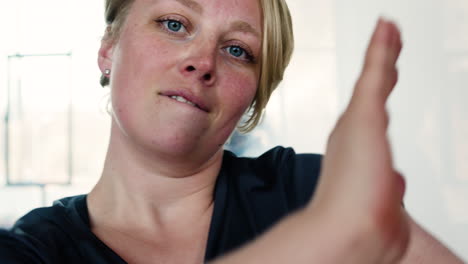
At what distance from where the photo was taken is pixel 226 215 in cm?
80

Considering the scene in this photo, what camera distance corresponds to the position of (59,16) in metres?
2.82

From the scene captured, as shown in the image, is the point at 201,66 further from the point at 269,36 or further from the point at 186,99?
the point at 269,36

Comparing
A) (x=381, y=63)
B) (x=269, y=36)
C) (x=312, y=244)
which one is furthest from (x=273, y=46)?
(x=312, y=244)

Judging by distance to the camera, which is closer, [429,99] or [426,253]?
[426,253]

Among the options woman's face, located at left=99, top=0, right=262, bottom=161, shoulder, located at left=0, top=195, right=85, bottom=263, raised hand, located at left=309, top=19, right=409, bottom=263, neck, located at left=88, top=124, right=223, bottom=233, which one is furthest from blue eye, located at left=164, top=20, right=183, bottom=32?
raised hand, located at left=309, top=19, right=409, bottom=263

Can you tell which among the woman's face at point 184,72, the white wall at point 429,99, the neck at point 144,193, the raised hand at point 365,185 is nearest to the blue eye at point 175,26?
the woman's face at point 184,72

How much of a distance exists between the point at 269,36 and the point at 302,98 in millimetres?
1970

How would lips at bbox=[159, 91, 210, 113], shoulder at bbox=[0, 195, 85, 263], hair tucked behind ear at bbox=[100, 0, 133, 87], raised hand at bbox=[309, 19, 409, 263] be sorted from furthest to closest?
hair tucked behind ear at bbox=[100, 0, 133, 87]
lips at bbox=[159, 91, 210, 113]
shoulder at bbox=[0, 195, 85, 263]
raised hand at bbox=[309, 19, 409, 263]

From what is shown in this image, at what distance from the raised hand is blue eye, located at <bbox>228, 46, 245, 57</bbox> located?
0.43 m

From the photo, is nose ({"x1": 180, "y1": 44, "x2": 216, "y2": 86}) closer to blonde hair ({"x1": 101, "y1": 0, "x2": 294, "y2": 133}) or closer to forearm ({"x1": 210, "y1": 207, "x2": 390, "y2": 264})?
blonde hair ({"x1": 101, "y1": 0, "x2": 294, "y2": 133})

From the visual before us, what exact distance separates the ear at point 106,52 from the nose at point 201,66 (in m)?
0.20

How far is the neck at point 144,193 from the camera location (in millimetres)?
811

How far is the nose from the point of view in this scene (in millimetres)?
734

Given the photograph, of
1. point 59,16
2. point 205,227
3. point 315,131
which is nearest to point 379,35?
point 205,227
